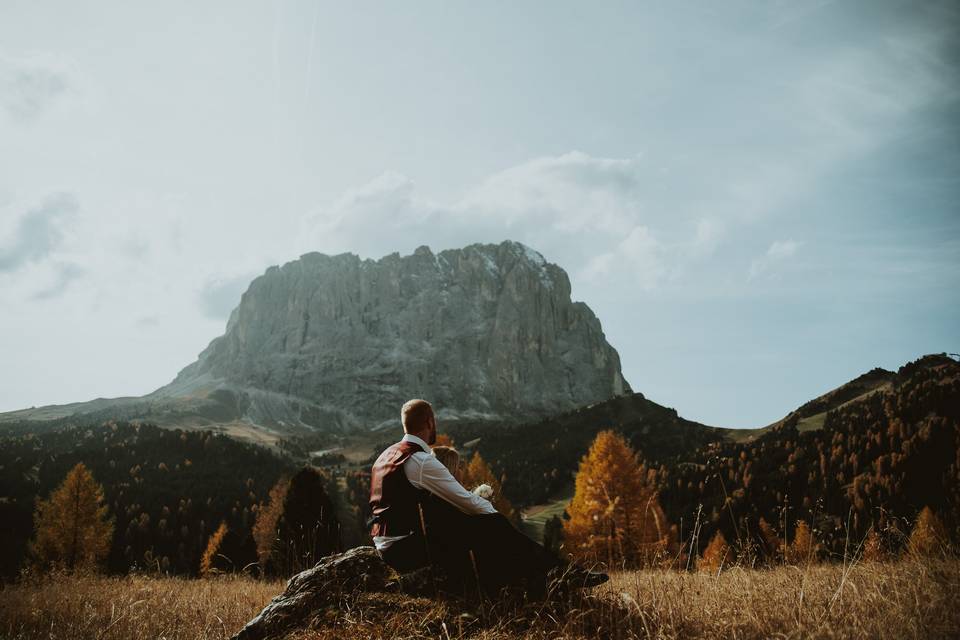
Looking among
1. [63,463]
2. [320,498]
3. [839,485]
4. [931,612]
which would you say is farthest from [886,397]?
[63,463]

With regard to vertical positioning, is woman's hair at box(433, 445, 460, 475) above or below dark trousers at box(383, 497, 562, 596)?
above

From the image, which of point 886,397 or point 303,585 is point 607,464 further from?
point 886,397

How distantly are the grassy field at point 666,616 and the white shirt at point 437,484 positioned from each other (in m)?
0.85

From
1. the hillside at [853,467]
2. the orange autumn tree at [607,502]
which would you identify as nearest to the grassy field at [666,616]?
the orange autumn tree at [607,502]

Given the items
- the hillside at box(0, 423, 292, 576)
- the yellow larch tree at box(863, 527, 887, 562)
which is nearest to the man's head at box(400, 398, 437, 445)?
the yellow larch tree at box(863, 527, 887, 562)

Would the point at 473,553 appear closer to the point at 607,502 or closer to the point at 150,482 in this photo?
the point at 607,502

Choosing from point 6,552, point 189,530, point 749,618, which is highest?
point 749,618

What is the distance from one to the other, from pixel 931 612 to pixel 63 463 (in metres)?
140

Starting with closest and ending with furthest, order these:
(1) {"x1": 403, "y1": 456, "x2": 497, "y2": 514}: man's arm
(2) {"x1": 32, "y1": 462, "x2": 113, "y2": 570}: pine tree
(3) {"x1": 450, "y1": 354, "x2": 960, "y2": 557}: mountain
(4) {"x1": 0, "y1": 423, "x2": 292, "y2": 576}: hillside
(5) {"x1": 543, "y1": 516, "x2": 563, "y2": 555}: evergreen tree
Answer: (1) {"x1": 403, "y1": 456, "x2": 497, "y2": 514}: man's arm < (2) {"x1": 32, "y1": 462, "x2": 113, "y2": 570}: pine tree < (5) {"x1": 543, "y1": 516, "x2": 563, "y2": 555}: evergreen tree < (3) {"x1": 450, "y1": 354, "x2": 960, "y2": 557}: mountain < (4) {"x1": 0, "y1": 423, "x2": 292, "y2": 576}: hillside

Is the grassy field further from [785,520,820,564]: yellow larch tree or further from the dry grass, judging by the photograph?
[785,520,820,564]: yellow larch tree

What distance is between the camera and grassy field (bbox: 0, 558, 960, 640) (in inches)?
145

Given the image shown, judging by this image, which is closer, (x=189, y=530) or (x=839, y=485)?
(x=839, y=485)

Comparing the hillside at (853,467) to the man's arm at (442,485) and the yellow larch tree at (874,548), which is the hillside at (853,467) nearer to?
the yellow larch tree at (874,548)

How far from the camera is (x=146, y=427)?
142 metres
